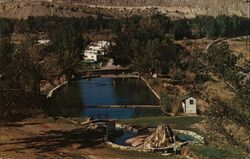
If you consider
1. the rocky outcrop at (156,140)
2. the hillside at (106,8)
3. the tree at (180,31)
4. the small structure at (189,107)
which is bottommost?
the rocky outcrop at (156,140)

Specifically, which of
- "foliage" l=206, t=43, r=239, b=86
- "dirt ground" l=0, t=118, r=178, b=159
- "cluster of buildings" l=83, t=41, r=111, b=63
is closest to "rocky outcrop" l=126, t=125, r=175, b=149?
"dirt ground" l=0, t=118, r=178, b=159

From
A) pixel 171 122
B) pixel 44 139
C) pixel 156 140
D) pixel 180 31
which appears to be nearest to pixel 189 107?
pixel 171 122

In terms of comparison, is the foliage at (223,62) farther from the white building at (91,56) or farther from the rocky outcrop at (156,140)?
the white building at (91,56)

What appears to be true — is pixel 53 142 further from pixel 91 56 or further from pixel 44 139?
pixel 91 56

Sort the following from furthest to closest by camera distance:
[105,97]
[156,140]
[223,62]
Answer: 1. [105,97]
2. [156,140]
3. [223,62]

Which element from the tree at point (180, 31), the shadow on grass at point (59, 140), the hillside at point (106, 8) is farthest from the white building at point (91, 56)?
the hillside at point (106, 8)

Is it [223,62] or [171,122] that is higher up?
[223,62]

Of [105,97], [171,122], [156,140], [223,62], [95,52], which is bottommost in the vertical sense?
[156,140]
